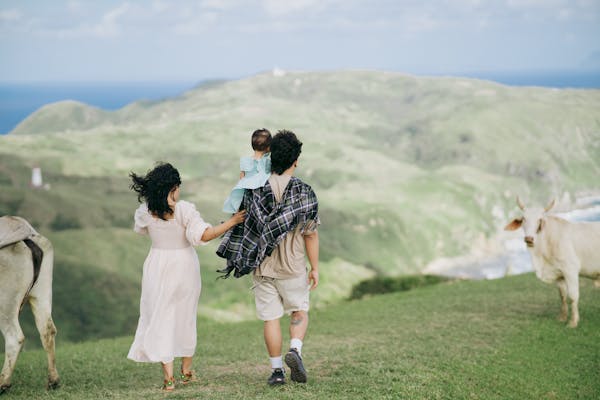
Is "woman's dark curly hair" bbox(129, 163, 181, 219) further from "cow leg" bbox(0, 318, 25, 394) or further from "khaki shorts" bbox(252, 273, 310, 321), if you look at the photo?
"cow leg" bbox(0, 318, 25, 394)

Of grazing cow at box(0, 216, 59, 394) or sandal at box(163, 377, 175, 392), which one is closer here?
sandal at box(163, 377, 175, 392)

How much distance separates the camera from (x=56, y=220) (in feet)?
397

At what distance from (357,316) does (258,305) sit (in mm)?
11830

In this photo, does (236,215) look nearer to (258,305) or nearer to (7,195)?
(258,305)

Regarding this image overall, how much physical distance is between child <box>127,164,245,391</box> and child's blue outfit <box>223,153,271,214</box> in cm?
20

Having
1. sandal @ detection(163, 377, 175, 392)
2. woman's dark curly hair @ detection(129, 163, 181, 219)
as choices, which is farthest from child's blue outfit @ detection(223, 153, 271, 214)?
sandal @ detection(163, 377, 175, 392)

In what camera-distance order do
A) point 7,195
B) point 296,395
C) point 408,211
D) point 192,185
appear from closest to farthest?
point 296,395, point 7,195, point 192,185, point 408,211

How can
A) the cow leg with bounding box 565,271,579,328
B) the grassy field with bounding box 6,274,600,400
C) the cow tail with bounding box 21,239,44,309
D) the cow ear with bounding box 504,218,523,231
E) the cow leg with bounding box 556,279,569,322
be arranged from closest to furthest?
the grassy field with bounding box 6,274,600,400
the cow tail with bounding box 21,239,44,309
the cow leg with bounding box 565,271,579,328
the cow ear with bounding box 504,218,523,231
the cow leg with bounding box 556,279,569,322

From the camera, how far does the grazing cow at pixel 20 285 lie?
8578 millimetres

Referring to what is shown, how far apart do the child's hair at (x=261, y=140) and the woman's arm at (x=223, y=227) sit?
82 cm

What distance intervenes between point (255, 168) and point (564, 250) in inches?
321

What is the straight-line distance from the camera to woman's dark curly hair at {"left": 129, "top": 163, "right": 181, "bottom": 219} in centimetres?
779

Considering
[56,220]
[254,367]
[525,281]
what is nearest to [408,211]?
[56,220]

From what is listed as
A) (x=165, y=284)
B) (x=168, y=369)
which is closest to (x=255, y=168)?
(x=165, y=284)
